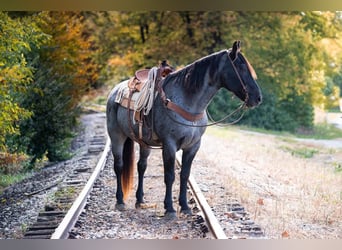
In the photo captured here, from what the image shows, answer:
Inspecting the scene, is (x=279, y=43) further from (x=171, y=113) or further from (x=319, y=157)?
(x=171, y=113)

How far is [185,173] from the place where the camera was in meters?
4.19

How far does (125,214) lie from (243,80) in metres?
1.45

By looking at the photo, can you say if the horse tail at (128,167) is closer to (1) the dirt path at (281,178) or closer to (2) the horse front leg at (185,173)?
(2) the horse front leg at (185,173)

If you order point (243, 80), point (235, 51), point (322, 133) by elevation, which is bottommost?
point (322, 133)

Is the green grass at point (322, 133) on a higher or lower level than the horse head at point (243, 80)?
lower

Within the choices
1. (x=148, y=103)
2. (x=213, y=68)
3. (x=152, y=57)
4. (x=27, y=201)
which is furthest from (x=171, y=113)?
(x=27, y=201)

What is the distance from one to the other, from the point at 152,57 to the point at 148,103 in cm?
114

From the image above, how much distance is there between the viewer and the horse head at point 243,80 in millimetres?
3945

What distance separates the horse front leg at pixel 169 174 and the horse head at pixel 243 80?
65 centimetres

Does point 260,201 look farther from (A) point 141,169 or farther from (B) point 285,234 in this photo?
(A) point 141,169

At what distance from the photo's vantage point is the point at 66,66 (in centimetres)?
537

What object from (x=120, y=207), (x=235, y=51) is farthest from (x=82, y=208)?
(x=235, y=51)

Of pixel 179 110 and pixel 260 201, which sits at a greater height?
pixel 179 110

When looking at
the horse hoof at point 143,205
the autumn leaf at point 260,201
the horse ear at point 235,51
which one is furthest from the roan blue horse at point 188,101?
the autumn leaf at point 260,201
